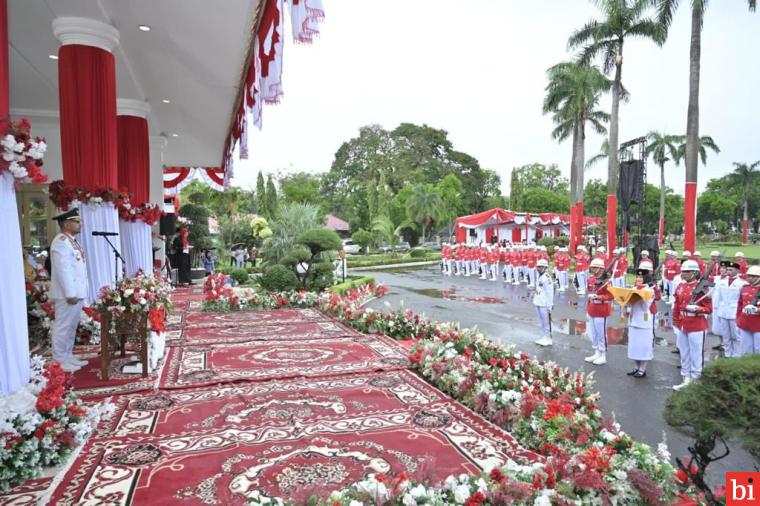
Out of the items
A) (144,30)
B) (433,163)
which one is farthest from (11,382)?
(433,163)

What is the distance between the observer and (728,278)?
27.5ft

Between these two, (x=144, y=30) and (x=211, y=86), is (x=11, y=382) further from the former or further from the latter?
(x=211, y=86)

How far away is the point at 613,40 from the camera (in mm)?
21406

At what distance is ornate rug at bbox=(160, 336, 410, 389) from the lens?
588 centimetres

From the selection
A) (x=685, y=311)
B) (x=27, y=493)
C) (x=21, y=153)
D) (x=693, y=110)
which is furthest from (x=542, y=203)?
(x=27, y=493)

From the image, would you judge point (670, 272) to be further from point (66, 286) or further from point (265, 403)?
point (66, 286)

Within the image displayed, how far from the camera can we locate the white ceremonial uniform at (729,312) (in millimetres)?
7637

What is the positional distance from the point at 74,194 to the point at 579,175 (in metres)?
26.4

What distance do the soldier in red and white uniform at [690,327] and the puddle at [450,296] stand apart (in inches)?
290

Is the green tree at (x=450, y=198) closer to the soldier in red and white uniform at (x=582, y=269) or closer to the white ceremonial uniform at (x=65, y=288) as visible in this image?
the soldier in red and white uniform at (x=582, y=269)

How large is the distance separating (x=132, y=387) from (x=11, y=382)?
201 cm

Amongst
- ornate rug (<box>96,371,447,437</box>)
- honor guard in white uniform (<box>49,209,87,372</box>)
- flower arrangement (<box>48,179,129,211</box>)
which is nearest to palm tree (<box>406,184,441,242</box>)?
flower arrangement (<box>48,179,129,211</box>)

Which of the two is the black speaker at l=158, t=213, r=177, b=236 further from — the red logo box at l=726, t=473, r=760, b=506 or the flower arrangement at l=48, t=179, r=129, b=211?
the red logo box at l=726, t=473, r=760, b=506

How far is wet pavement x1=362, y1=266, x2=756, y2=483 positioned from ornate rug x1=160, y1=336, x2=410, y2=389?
1.79m
